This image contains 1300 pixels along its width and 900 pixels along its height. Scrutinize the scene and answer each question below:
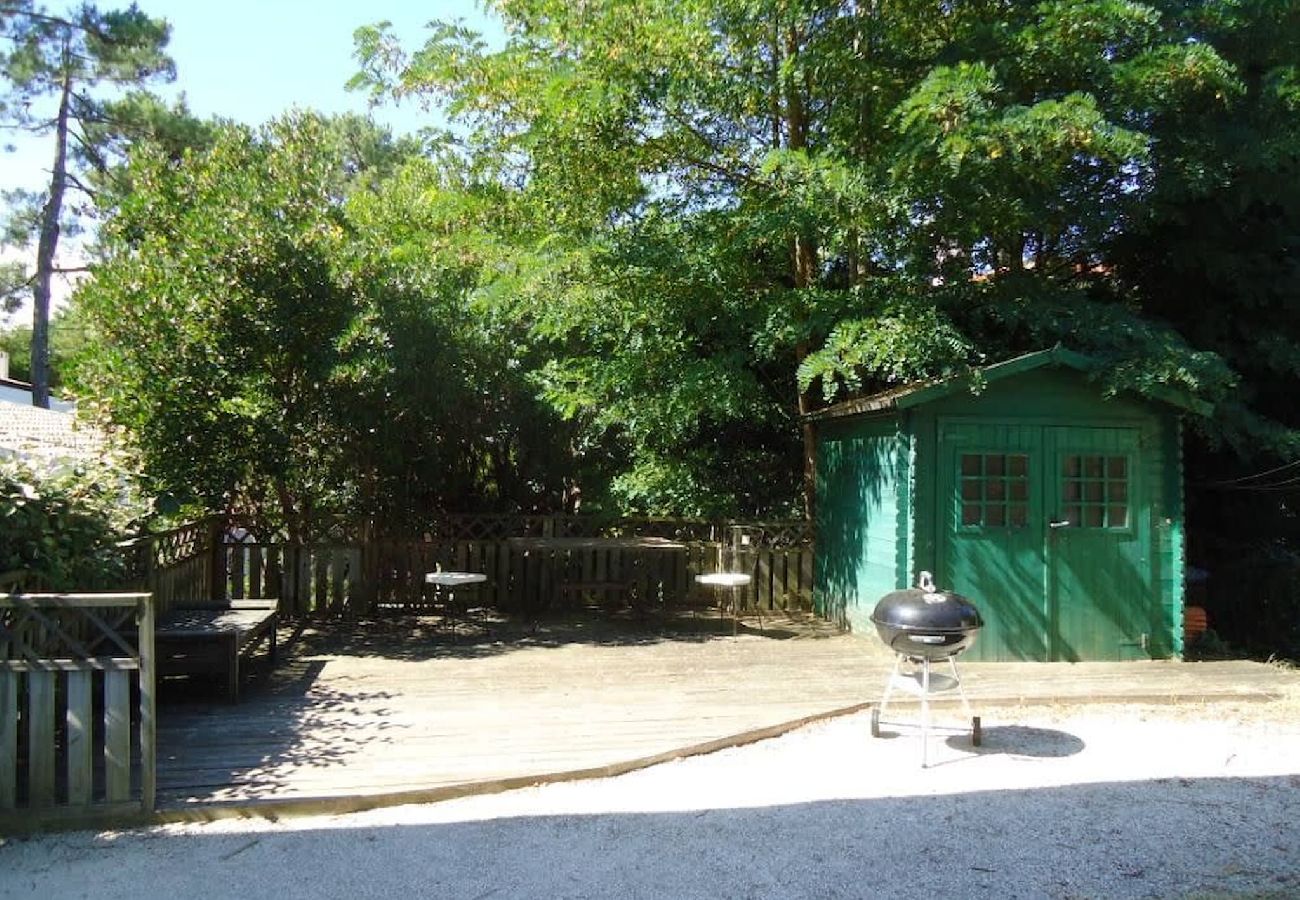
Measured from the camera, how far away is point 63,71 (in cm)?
1944

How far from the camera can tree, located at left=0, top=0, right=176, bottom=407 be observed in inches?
738

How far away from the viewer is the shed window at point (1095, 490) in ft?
24.2

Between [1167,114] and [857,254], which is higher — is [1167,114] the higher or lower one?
the higher one

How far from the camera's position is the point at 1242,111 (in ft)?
27.9

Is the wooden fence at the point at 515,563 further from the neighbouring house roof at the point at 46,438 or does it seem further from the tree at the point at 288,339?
the neighbouring house roof at the point at 46,438

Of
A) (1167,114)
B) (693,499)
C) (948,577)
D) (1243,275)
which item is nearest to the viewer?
(948,577)

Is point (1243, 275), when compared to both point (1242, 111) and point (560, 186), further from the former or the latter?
point (560, 186)

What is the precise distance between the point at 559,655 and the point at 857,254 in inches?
190

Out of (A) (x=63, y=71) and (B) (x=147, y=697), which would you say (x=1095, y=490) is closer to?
(B) (x=147, y=697)

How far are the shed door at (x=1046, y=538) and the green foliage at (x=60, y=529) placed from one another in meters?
6.04

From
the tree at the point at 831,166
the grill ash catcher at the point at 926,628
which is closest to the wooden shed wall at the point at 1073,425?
the tree at the point at 831,166

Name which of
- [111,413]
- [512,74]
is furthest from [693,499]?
[111,413]

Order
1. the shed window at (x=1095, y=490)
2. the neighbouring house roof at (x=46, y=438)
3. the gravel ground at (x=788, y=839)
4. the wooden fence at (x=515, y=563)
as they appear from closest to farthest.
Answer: the gravel ground at (x=788, y=839), the neighbouring house roof at (x=46, y=438), the shed window at (x=1095, y=490), the wooden fence at (x=515, y=563)

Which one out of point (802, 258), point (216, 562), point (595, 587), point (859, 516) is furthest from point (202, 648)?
point (802, 258)
